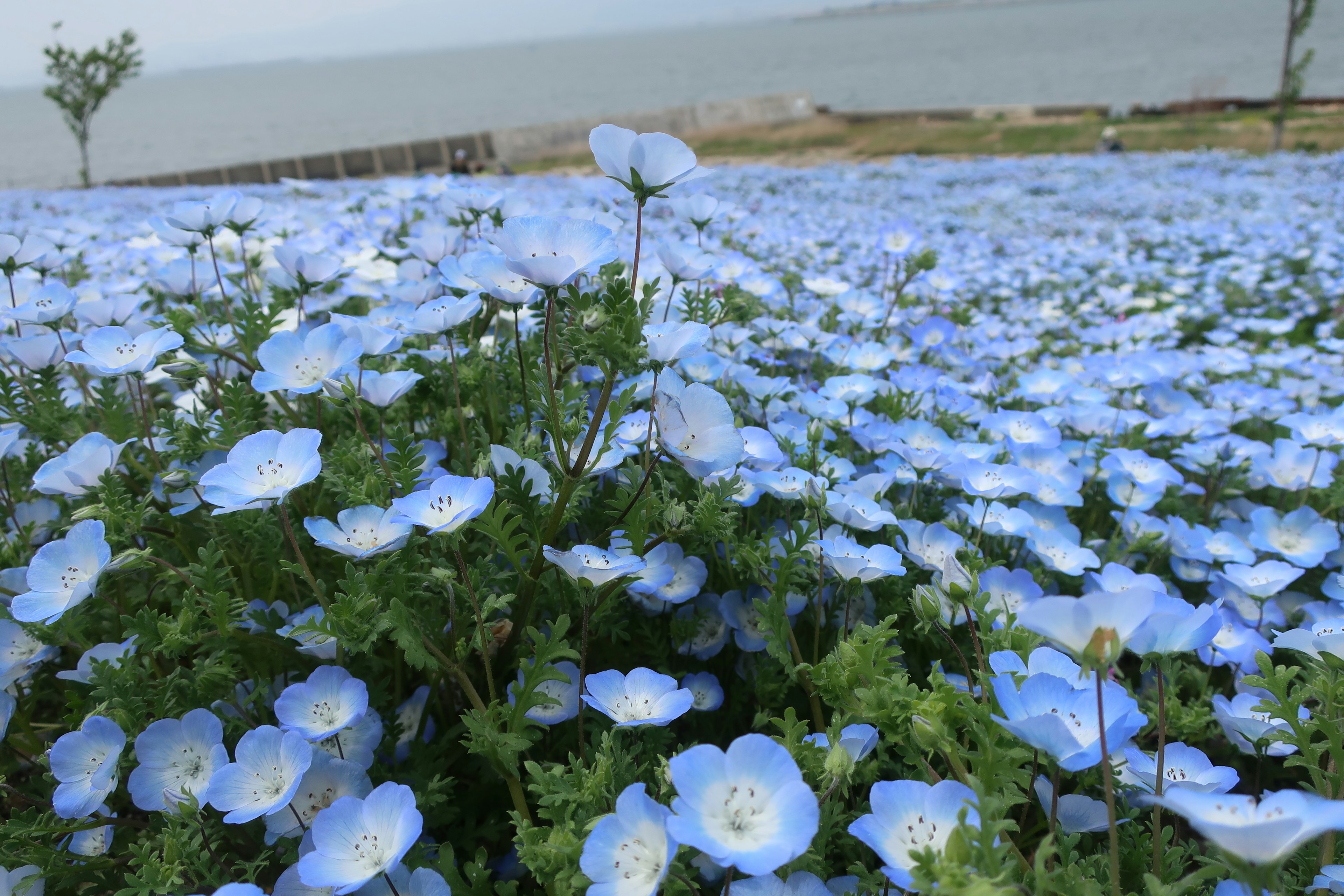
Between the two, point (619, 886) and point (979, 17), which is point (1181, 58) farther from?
point (979, 17)

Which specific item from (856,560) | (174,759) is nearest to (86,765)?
(174,759)

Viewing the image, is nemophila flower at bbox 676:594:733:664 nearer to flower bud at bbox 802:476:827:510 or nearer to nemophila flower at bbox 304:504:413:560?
flower bud at bbox 802:476:827:510

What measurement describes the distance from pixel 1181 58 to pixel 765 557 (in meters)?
63.0

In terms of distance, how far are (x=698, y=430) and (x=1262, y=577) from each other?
1.45 m

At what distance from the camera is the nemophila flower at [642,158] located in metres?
1.05

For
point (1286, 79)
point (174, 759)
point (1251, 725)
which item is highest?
point (1286, 79)

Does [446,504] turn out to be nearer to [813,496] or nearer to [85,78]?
[813,496]

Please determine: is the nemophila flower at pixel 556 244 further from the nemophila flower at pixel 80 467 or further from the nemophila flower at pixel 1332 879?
the nemophila flower at pixel 1332 879

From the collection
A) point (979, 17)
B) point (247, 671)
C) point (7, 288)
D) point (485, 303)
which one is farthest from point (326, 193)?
point (979, 17)

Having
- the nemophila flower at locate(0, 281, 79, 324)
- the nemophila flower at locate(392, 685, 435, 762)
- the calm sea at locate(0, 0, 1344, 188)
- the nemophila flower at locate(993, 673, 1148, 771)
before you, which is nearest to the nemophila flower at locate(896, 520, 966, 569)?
the nemophila flower at locate(993, 673, 1148, 771)

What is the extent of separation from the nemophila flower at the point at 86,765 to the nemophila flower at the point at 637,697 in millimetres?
681

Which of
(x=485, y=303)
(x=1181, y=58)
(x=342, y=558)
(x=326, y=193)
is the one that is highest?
(x=1181, y=58)

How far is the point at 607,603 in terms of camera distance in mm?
1151

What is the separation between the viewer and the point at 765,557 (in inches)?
50.7
